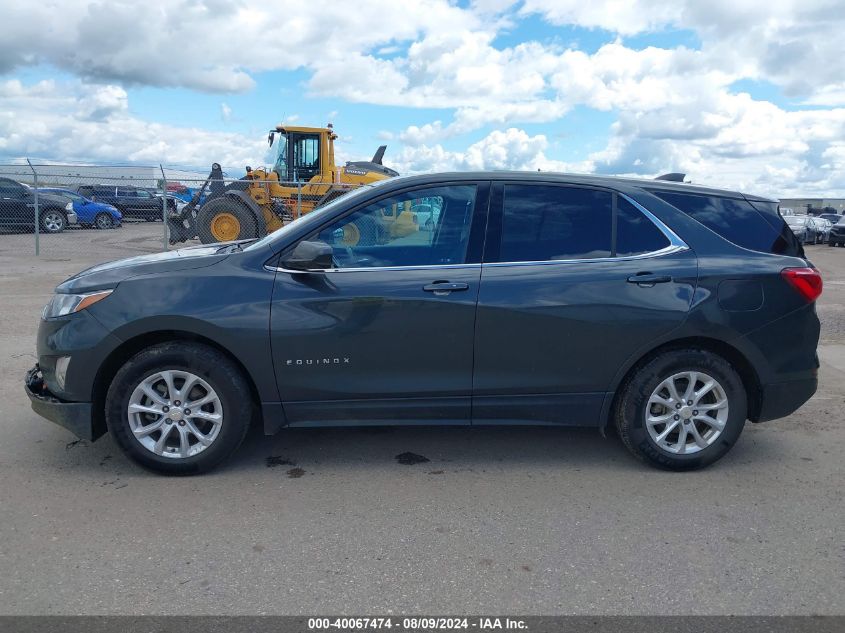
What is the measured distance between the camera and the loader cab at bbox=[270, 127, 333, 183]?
61.9 feet

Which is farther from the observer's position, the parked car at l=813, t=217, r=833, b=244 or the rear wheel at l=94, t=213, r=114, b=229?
the parked car at l=813, t=217, r=833, b=244

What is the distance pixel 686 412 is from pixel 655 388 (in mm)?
257

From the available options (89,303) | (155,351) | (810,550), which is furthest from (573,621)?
(89,303)

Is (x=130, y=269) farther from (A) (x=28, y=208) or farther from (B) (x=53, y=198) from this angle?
(B) (x=53, y=198)

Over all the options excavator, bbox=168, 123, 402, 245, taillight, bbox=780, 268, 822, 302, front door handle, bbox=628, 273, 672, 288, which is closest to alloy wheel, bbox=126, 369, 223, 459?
front door handle, bbox=628, 273, 672, 288

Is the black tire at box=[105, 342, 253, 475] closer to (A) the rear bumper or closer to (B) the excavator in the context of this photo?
(A) the rear bumper

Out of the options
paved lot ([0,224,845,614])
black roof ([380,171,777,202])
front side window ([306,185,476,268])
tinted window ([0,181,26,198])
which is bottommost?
paved lot ([0,224,845,614])

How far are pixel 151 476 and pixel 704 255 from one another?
11.5 feet

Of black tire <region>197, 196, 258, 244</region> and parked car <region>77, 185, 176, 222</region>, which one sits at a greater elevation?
parked car <region>77, 185, 176, 222</region>

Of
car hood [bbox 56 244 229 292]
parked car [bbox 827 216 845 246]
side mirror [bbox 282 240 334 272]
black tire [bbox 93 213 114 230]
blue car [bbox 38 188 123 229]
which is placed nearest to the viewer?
side mirror [bbox 282 240 334 272]

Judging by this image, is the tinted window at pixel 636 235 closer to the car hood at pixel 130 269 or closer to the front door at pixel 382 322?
the front door at pixel 382 322

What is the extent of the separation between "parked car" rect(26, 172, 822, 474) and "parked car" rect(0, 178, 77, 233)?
20068 millimetres

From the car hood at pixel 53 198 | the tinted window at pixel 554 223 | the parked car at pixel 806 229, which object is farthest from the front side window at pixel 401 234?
the parked car at pixel 806 229

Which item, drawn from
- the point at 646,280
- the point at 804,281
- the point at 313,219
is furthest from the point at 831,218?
the point at 313,219
